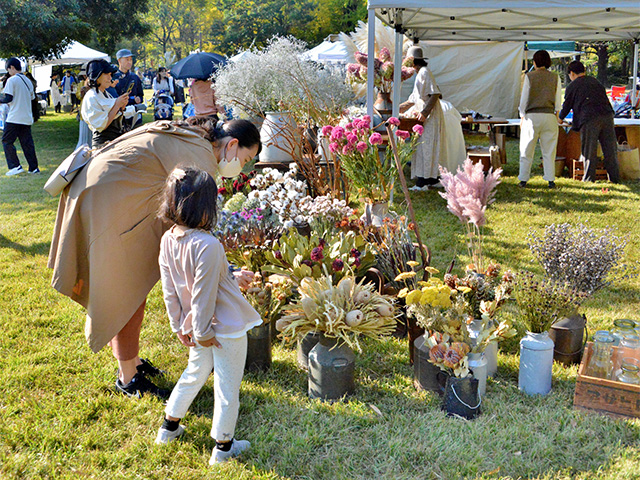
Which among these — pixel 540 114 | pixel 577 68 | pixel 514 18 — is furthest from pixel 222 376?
pixel 577 68

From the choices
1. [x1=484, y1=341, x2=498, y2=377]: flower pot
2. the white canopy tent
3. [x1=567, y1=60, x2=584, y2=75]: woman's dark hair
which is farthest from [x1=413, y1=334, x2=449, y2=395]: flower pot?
[x1=567, y1=60, x2=584, y2=75]: woman's dark hair

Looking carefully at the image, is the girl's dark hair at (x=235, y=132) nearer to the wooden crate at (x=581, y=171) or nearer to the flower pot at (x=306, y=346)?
the flower pot at (x=306, y=346)

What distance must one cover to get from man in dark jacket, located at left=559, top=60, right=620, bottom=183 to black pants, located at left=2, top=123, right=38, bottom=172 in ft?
A: 26.3

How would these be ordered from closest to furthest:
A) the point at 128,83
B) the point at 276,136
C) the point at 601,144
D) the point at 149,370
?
1. the point at 149,370
2. the point at 276,136
3. the point at 128,83
4. the point at 601,144

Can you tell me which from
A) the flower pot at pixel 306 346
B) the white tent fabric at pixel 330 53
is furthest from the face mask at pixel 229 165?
the white tent fabric at pixel 330 53

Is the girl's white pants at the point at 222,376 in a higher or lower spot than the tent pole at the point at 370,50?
lower

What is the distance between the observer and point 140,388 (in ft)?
9.53

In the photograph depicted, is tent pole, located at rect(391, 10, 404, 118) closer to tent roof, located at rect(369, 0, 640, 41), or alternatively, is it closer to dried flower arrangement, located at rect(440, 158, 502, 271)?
tent roof, located at rect(369, 0, 640, 41)

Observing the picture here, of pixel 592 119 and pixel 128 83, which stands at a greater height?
pixel 128 83

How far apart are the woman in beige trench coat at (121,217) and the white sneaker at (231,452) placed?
701 mm

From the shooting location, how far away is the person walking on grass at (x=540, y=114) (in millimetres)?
7312

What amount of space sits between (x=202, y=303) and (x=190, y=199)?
393mm

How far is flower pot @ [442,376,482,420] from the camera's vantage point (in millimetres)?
2646

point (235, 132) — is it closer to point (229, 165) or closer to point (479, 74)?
point (229, 165)
